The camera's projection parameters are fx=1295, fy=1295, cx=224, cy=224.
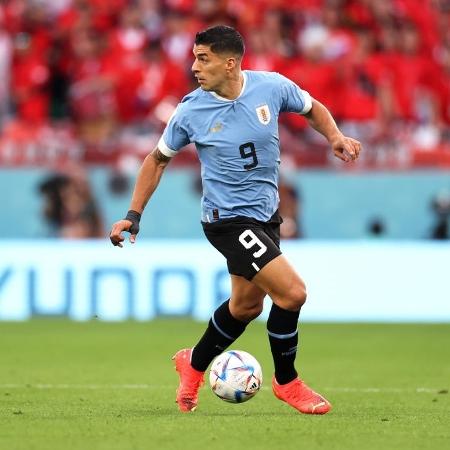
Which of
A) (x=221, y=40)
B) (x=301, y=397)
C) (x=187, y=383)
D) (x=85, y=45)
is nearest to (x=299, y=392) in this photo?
(x=301, y=397)

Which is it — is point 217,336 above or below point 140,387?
above

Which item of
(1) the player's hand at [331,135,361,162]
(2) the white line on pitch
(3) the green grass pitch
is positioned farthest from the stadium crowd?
(1) the player's hand at [331,135,361,162]

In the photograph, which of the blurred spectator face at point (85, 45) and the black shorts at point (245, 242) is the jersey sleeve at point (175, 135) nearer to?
the black shorts at point (245, 242)

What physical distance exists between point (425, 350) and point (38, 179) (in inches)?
226

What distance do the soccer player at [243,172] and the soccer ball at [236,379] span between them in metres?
0.16

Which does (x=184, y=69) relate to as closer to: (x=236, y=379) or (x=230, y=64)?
(x=230, y=64)

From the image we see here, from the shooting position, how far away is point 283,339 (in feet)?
24.6

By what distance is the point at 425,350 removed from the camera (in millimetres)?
12289

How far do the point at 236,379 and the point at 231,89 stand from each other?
1684 millimetres

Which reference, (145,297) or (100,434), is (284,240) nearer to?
(145,297)

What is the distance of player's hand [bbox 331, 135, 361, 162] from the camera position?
24.1 feet

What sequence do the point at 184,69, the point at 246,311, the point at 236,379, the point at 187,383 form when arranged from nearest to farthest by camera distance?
1. the point at 236,379
2. the point at 246,311
3. the point at 187,383
4. the point at 184,69

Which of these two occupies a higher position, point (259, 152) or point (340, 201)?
point (259, 152)

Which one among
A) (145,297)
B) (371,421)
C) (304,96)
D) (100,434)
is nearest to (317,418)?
(371,421)
